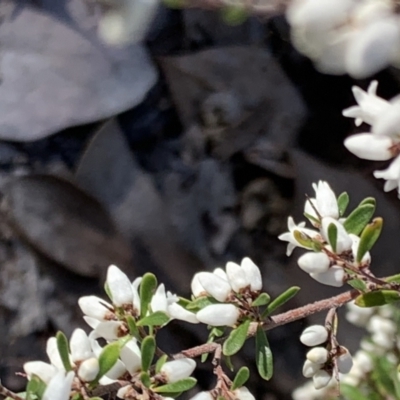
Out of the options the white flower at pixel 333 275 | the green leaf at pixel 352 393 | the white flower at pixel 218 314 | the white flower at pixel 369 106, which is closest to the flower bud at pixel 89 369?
the white flower at pixel 218 314

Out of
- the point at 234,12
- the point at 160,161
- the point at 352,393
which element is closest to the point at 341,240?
the point at 234,12

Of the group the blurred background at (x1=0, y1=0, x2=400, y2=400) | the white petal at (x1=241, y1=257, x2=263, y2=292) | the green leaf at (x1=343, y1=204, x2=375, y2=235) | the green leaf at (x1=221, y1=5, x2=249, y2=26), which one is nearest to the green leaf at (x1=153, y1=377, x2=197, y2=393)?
the white petal at (x1=241, y1=257, x2=263, y2=292)

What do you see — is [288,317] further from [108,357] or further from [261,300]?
[108,357]

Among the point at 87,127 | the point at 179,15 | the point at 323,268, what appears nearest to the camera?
the point at 323,268

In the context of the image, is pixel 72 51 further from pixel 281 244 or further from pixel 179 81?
pixel 281 244

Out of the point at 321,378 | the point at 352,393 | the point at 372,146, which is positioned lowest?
the point at 352,393

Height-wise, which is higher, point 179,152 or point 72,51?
point 72,51

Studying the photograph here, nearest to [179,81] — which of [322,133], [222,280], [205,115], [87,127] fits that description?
[205,115]
